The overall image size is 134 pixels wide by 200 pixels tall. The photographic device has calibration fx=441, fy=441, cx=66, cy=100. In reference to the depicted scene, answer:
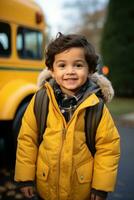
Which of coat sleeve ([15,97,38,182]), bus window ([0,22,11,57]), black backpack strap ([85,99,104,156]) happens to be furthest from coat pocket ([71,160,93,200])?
bus window ([0,22,11,57])

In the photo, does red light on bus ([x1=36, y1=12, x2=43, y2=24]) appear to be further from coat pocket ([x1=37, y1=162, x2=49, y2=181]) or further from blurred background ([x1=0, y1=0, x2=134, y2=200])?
coat pocket ([x1=37, y1=162, x2=49, y2=181])

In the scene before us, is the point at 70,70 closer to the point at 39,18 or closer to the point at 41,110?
the point at 41,110

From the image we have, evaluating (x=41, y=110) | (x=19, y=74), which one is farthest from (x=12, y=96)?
(x=41, y=110)

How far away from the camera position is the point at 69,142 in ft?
8.98

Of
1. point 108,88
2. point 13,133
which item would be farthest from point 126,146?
point 108,88

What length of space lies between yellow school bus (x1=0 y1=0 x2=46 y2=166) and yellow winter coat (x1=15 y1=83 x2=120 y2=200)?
2.33 meters

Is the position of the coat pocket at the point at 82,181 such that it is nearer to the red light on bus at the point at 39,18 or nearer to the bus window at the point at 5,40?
the bus window at the point at 5,40

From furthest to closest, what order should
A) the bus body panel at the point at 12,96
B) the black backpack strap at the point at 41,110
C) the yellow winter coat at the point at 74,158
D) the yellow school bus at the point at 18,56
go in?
the yellow school bus at the point at 18,56 → the bus body panel at the point at 12,96 → the black backpack strap at the point at 41,110 → the yellow winter coat at the point at 74,158

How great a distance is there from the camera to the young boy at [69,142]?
277 cm

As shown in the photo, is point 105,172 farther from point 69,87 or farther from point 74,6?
point 74,6

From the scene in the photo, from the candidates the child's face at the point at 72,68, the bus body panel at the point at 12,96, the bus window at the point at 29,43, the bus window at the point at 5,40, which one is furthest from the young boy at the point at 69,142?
the bus window at the point at 29,43

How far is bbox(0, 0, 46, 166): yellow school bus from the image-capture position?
17.3 feet

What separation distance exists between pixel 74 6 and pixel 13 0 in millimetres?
37372

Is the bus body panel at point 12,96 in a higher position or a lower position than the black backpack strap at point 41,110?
lower
